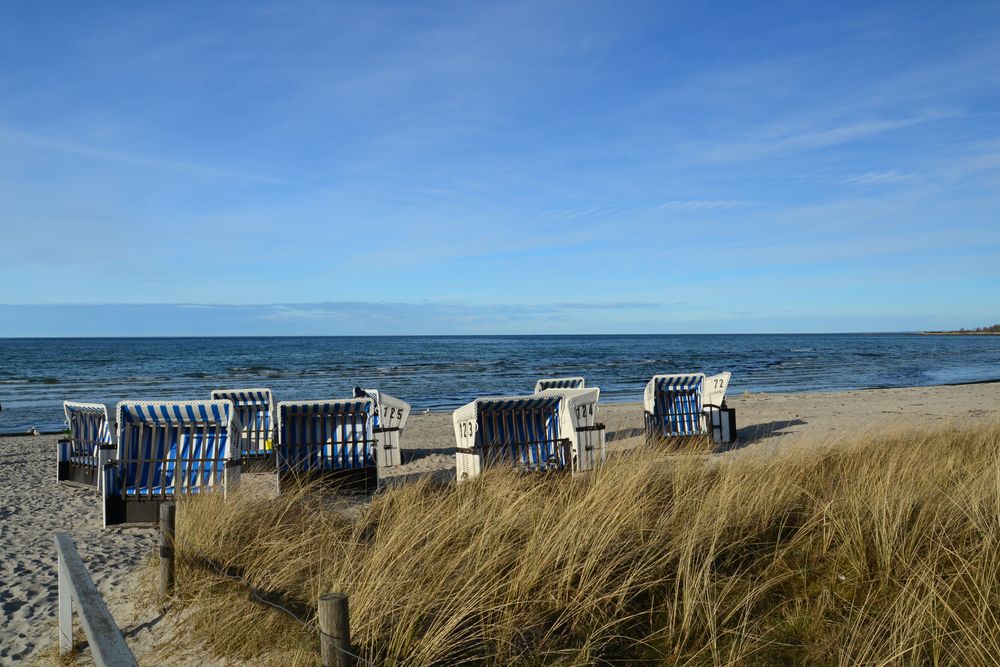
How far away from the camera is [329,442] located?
27.7ft

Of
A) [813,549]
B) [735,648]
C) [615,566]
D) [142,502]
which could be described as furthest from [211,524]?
[813,549]

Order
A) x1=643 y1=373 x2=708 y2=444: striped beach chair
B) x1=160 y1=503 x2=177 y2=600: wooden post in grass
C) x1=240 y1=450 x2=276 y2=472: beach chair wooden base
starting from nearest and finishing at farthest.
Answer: x1=160 y1=503 x2=177 y2=600: wooden post in grass
x1=240 y1=450 x2=276 y2=472: beach chair wooden base
x1=643 y1=373 x2=708 y2=444: striped beach chair

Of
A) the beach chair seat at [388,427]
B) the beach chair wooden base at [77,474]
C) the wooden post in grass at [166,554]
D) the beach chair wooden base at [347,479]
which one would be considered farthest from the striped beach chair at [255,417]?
the wooden post in grass at [166,554]

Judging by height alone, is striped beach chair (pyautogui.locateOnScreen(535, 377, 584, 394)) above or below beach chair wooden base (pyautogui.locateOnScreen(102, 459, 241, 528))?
above

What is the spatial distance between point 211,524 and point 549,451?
426cm

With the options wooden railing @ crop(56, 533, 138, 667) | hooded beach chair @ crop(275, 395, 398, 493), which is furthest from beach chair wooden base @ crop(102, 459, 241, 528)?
wooden railing @ crop(56, 533, 138, 667)

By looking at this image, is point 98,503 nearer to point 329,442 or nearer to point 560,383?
point 329,442

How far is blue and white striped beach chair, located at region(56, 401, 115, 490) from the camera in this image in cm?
842

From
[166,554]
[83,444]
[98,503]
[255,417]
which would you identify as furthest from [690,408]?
[166,554]

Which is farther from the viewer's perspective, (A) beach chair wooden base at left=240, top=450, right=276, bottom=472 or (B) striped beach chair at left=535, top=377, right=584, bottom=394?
(B) striped beach chair at left=535, top=377, right=584, bottom=394

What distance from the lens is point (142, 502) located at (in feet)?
22.3

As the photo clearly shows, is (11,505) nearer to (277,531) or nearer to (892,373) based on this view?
(277,531)

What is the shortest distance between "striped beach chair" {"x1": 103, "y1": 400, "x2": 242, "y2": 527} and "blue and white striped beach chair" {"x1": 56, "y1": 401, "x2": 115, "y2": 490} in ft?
3.98

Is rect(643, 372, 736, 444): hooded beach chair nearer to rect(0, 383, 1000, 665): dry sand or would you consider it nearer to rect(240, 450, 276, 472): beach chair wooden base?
rect(0, 383, 1000, 665): dry sand
